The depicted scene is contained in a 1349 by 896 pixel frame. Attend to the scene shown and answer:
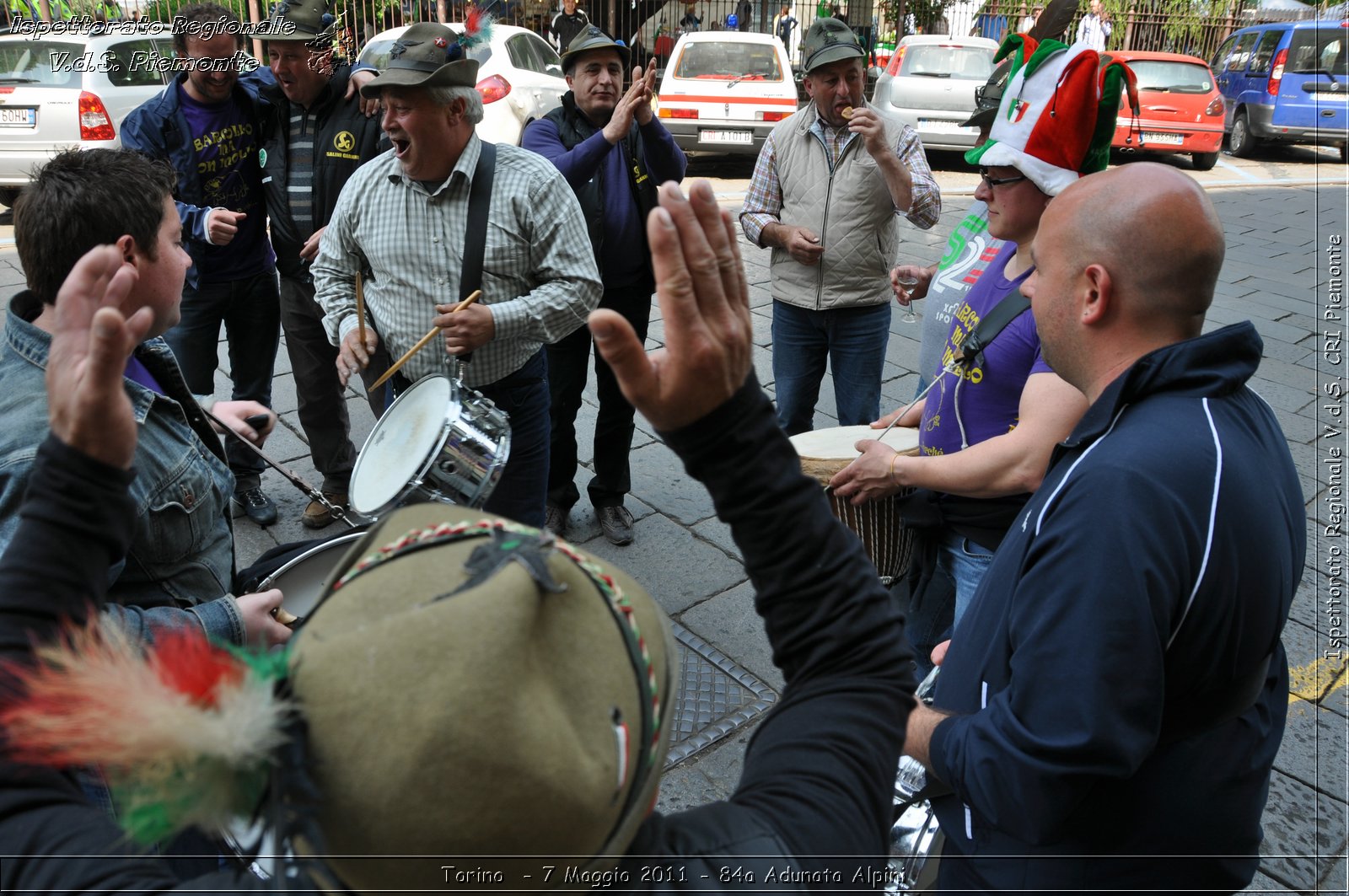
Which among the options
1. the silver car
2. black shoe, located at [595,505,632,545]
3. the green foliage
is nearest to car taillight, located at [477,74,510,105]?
the green foliage

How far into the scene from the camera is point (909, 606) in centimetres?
283

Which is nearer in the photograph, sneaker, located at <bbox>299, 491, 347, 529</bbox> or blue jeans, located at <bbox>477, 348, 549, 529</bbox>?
blue jeans, located at <bbox>477, 348, 549, 529</bbox>

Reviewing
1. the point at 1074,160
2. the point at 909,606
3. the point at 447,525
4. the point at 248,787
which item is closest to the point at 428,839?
the point at 248,787

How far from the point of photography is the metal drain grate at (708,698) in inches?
121

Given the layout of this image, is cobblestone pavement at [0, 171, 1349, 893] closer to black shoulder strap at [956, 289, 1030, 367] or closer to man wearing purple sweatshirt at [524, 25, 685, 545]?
man wearing purple sweatshirt at [524, 25, 685, 545]

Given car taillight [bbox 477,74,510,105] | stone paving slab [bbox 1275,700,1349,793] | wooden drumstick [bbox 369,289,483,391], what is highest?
car taillight [bbox 477,74,510,105]

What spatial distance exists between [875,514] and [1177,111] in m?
13.2

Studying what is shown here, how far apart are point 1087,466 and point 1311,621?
2.99m

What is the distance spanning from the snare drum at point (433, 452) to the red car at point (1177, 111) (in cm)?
1297

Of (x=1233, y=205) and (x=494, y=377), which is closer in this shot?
(x=494, y=377)

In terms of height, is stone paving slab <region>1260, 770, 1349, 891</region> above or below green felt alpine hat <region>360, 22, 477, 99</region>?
below

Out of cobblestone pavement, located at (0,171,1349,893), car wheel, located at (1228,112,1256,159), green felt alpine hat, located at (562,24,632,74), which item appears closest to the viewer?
cobblestone pavement, located at (0,171,1349,893)

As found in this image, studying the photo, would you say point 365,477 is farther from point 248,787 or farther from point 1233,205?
point 1233,205

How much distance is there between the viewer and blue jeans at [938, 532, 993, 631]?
2.50m
